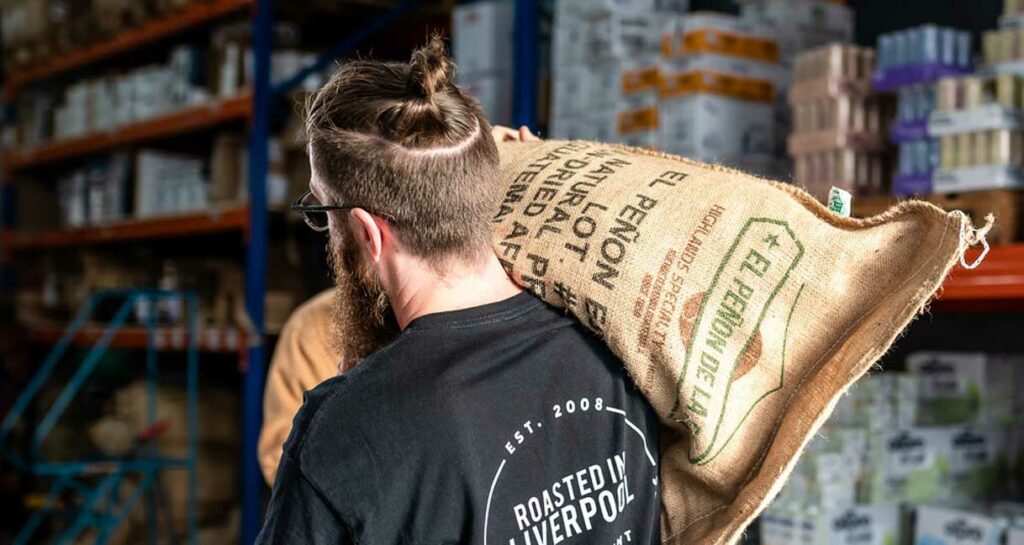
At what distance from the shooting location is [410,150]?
1.43 meters

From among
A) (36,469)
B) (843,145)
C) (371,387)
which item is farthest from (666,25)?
(36,469)

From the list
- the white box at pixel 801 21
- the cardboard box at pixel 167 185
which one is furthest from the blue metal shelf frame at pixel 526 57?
the cardboard box at pixel 167 185

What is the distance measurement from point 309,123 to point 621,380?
56 cm

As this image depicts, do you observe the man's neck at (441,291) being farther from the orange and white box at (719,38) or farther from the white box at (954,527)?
the orange and white box at (719,38)

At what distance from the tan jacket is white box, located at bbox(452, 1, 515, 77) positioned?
1.70 meters

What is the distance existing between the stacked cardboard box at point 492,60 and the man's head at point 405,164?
2883 mm

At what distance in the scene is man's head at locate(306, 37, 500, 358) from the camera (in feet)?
4.70

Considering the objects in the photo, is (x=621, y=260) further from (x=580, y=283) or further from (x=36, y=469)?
(x=36, y=469)

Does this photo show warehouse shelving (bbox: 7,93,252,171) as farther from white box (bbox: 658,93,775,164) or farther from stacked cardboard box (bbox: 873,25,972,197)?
stacked cardboard box (bbox: 873,25,972,197)

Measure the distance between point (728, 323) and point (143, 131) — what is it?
5.14 meters

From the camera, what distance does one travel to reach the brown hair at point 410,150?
1.43 m

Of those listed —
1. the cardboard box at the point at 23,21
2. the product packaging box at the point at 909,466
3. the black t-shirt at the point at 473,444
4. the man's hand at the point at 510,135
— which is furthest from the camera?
the cardboard box at the point at 23,21

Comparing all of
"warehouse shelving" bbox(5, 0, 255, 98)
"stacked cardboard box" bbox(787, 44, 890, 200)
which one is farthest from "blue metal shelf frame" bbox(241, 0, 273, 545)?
"stacked cardboard box" bbox(787, 44, 890, 200)

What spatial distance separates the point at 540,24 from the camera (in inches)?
177
